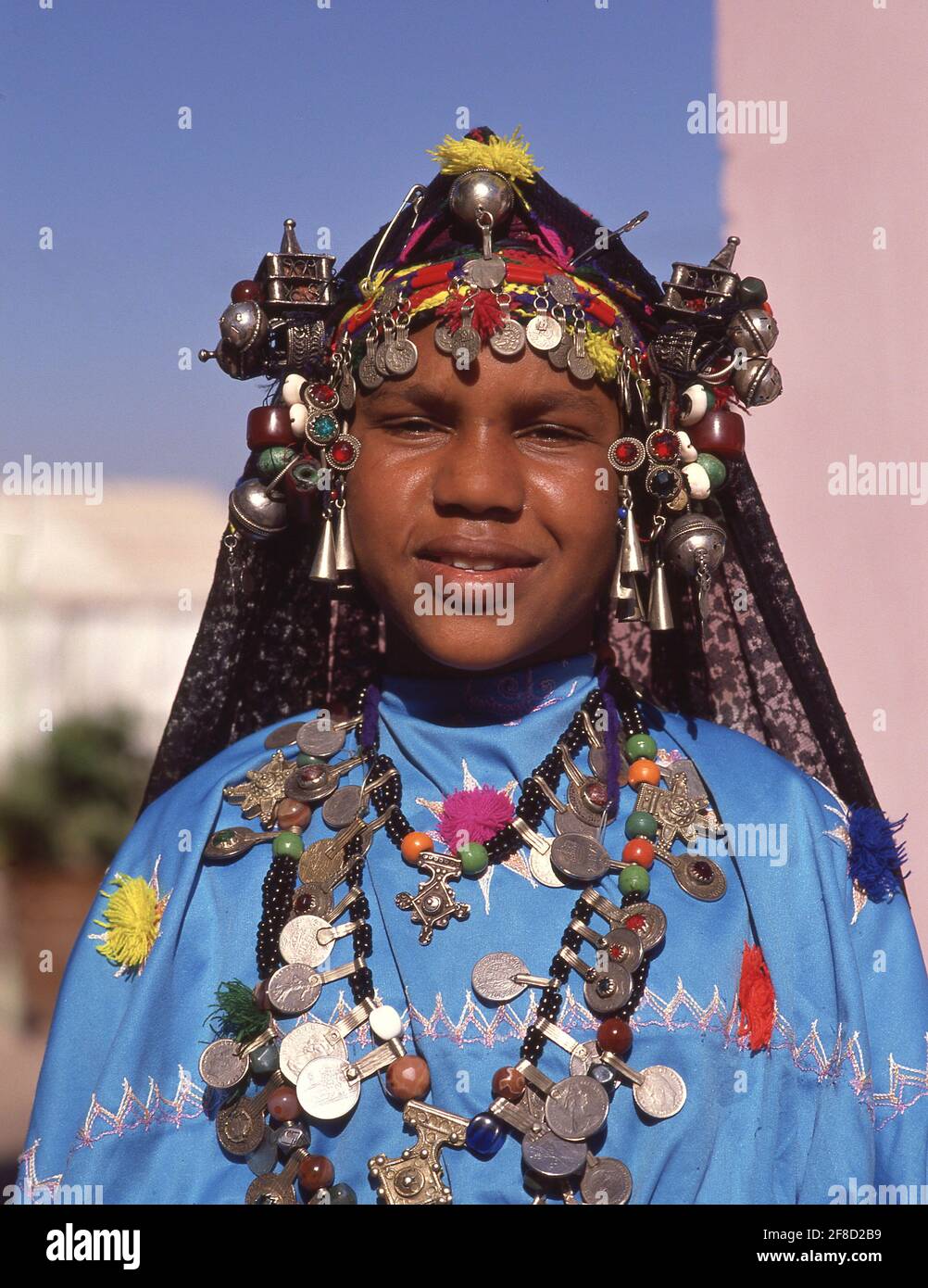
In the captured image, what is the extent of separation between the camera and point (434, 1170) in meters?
2.15

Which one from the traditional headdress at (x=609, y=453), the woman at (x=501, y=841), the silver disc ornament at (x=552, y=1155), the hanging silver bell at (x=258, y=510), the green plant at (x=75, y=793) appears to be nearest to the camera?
the silver disc ornament at (x=552, y=1155)

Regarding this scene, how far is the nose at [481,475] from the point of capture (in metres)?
2.29

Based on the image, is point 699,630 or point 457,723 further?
point 699,630

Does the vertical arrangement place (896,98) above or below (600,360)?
above

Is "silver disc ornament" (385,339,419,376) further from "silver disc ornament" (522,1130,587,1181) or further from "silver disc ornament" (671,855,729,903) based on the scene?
"silver disc ornament" (522,1130,587,1181)

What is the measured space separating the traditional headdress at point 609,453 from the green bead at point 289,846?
1.45 feet

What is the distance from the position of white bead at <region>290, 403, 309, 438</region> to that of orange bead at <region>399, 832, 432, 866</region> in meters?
0.75

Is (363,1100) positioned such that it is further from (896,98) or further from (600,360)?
(896,98)

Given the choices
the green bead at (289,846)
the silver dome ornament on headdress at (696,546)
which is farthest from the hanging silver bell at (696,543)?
the green bead at (289,846)

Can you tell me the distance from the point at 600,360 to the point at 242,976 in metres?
1.19

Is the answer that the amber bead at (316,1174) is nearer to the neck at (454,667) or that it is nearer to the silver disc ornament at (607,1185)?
the silver disc ornament at (607,1185)

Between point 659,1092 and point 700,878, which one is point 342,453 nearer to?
point 700,878

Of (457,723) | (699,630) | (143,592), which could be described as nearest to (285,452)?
(457,723)

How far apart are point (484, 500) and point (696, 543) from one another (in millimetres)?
419
